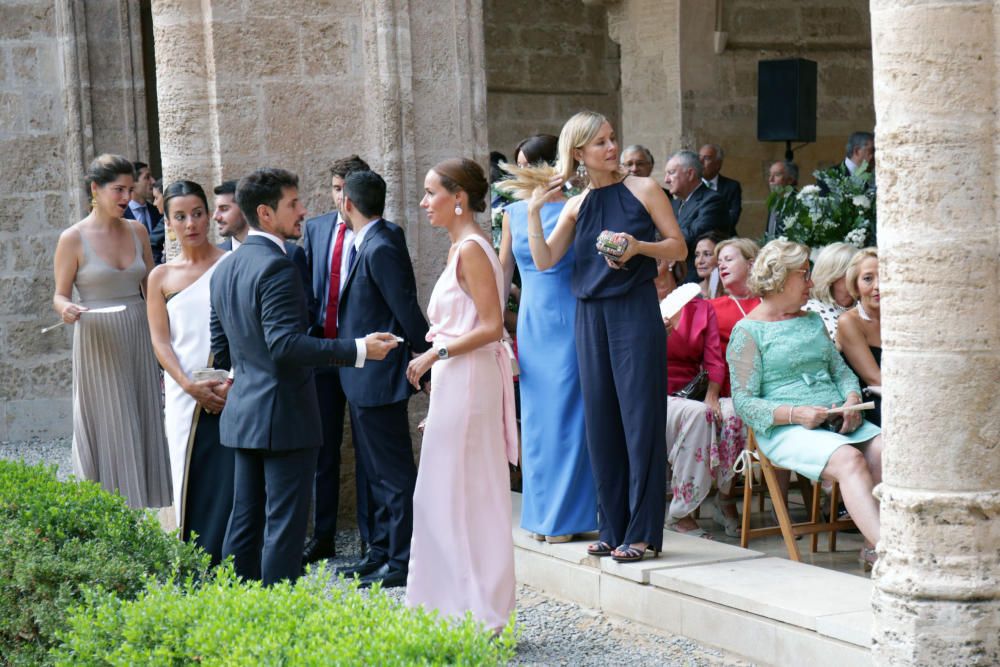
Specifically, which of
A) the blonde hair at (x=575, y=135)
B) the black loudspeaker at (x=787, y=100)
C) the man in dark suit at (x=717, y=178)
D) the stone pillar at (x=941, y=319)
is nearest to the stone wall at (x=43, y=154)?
the man in dark suit at (x=717, y=178)

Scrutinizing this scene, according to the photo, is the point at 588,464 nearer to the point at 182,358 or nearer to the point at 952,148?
the point at 182,358

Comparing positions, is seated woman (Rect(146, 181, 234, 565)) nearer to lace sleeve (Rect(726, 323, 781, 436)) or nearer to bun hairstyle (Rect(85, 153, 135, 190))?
bun hairstyle (Rect(85, 153, 135, 190))

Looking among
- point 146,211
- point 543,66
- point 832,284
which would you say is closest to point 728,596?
point 832,284

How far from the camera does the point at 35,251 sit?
37.6 feet

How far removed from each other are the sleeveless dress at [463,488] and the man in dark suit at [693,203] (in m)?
3.54

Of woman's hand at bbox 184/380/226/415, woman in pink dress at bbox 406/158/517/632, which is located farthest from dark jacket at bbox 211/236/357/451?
woman's hand at bbox 184/380/226/415

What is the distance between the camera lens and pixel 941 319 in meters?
4.00

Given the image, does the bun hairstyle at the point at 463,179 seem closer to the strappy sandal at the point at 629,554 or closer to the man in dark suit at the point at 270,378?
the man in dark suit at the point at 270,378

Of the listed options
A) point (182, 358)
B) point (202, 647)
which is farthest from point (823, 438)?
point (202, 647)

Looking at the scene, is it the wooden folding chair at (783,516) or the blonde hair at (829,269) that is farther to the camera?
the blonde hair at (829,269)

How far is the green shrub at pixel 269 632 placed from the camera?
283cm

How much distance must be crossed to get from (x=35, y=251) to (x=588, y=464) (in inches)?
268

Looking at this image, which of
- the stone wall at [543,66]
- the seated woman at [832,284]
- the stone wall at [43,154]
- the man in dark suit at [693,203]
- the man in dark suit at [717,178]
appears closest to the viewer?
the seated woman at [832,284]

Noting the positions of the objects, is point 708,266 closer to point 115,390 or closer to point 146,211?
point 115,390
